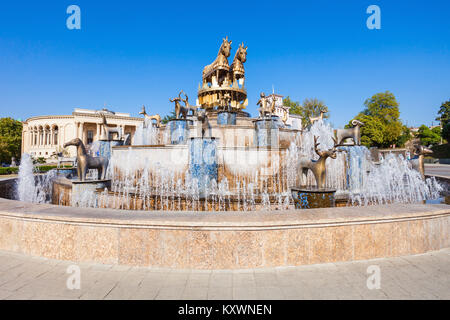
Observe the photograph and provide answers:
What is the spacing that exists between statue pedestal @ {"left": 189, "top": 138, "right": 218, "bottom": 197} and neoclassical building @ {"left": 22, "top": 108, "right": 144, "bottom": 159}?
7344 cm

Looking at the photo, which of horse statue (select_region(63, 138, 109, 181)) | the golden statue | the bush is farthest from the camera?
the bush

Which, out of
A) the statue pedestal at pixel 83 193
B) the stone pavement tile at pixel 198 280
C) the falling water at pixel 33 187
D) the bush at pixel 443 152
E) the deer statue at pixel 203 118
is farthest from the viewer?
the bush at pixel 443 152

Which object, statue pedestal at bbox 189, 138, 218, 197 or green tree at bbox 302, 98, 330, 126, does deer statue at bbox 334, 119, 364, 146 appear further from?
green tree at bbox 302, 98, 330, 126

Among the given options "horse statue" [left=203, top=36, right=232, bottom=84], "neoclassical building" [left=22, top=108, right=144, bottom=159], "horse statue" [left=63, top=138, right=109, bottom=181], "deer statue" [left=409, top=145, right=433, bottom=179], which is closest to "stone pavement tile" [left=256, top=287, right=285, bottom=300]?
"horse statue" [left=63, top=138, right=109, bottom=181]

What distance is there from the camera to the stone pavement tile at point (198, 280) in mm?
3262

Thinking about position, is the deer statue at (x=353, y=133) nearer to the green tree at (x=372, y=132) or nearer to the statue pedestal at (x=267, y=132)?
the statue pedestal at (x=267, y=132)

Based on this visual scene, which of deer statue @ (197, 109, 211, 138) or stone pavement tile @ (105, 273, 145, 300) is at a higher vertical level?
deer statue @ (197, 109, 211, 138)

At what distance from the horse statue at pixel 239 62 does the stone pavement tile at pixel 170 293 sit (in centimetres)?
2256

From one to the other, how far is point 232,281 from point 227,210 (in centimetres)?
352

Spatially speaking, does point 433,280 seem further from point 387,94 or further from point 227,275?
point 387,94

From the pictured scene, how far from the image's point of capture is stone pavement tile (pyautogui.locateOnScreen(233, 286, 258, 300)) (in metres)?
2.97

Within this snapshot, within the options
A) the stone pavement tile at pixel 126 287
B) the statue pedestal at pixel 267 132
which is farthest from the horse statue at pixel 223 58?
the stone pavement tile at pixel 126 287
